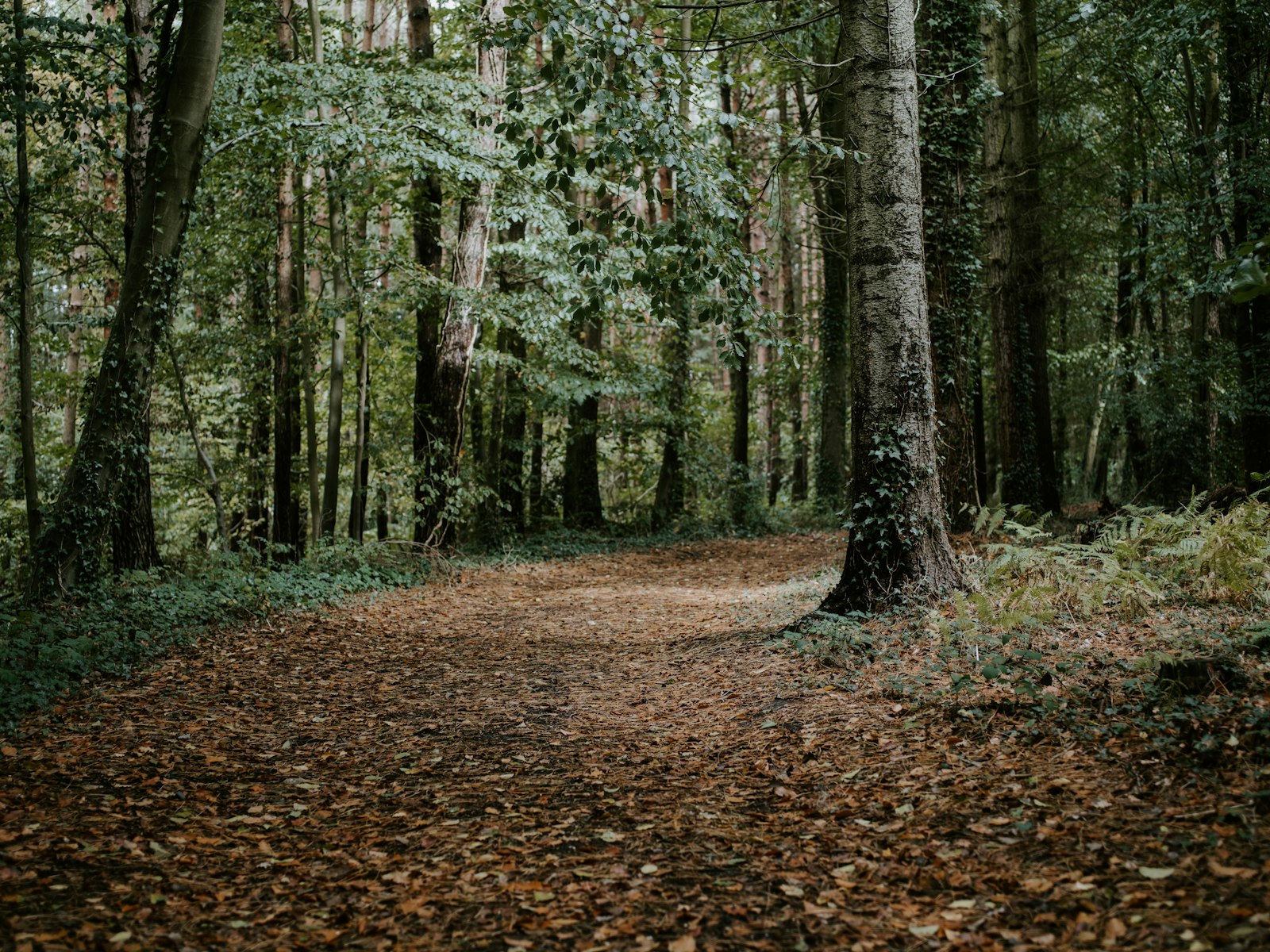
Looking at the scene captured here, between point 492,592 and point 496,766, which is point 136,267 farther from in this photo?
point 496,766

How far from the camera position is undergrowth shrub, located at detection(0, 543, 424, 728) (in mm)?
5582

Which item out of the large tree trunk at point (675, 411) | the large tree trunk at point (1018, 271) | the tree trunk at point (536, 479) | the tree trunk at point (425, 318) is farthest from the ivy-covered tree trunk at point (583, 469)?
the large tree trunk at point (1018, 271)

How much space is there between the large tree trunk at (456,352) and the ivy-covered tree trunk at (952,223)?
6.21 meters

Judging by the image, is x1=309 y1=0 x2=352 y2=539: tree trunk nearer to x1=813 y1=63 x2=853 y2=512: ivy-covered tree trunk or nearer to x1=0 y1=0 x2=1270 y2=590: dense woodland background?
x1=0 y1=0 x2=1270 y2=590: dense woodland background

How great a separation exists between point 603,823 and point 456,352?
9.70m

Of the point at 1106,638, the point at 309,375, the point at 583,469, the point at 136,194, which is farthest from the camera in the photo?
the point at 583,469

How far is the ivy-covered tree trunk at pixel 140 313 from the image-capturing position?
7.74m

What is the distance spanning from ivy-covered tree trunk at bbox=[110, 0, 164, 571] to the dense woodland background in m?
0.04

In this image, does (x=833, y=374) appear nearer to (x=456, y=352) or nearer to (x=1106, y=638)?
(x=456, y=352)

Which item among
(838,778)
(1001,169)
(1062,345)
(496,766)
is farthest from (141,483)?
(1062,345)

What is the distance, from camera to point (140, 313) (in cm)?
811

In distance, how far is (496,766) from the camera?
451 centimetres

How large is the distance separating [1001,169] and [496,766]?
40.3 feet

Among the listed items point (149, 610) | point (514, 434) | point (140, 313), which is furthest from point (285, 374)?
point (149, 610)
